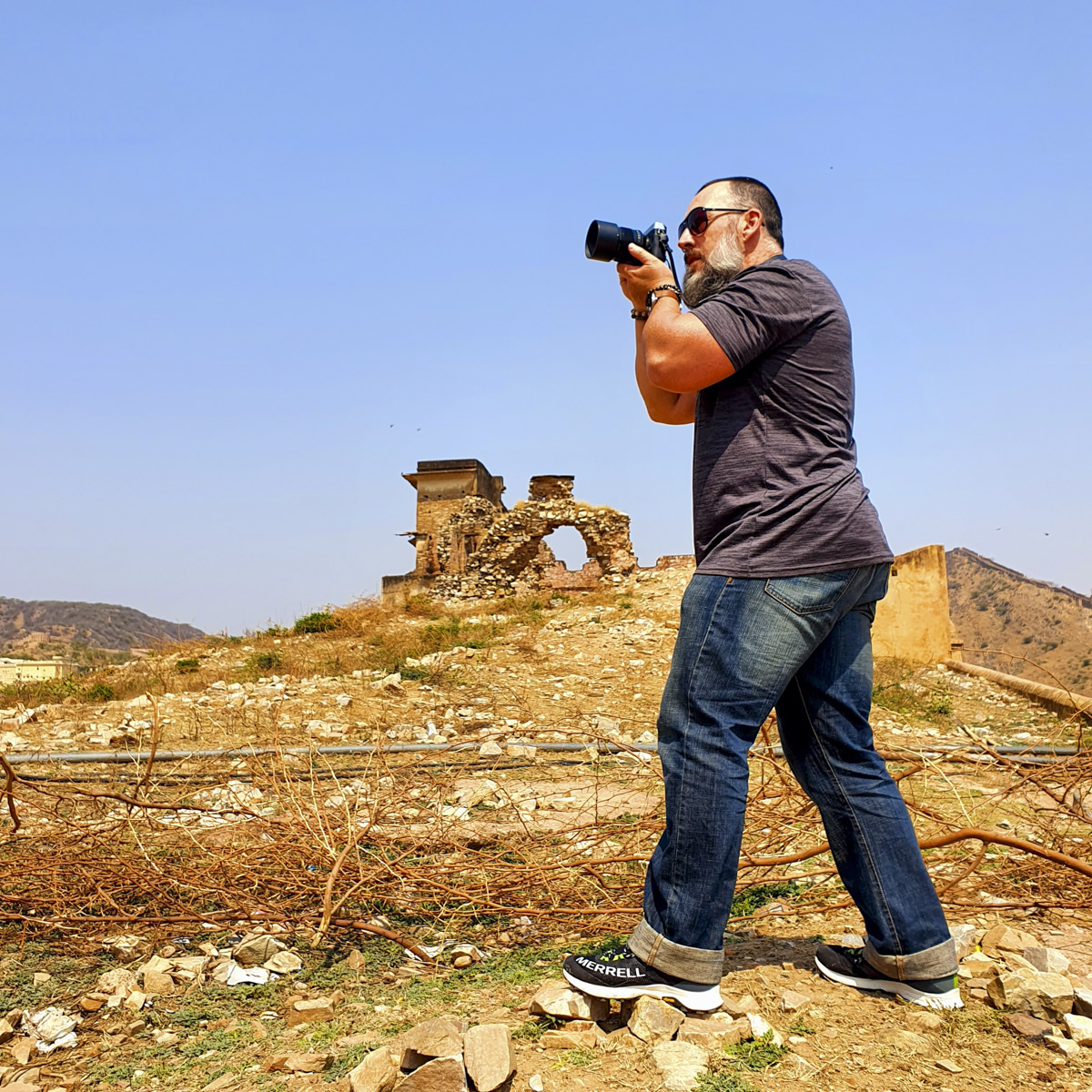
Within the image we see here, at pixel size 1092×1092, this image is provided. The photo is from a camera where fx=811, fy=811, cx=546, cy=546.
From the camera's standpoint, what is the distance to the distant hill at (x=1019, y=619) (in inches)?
601

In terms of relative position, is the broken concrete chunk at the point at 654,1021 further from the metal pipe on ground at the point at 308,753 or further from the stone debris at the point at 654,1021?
the metal pipe on ground at the point at 308,753

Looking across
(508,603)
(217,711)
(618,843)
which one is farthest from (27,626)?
(618,843)

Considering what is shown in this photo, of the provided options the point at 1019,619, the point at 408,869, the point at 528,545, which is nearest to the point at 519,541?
the point at 528,545

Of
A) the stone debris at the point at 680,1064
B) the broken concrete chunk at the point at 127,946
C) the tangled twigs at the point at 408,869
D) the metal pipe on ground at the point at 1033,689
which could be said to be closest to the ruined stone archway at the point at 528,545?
the metal pipe on ground at the point at 1033,689

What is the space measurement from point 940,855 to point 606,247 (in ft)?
7.02

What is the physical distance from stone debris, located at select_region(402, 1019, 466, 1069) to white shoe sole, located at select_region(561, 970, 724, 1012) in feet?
0.84

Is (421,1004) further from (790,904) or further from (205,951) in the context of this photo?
(790,904)

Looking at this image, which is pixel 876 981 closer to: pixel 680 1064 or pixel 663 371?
pixel 680 1064

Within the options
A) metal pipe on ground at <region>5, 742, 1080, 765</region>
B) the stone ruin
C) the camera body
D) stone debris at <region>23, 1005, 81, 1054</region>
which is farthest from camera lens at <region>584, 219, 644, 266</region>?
the stone ruin

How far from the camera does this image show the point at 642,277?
1751 mm

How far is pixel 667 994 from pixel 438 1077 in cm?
45

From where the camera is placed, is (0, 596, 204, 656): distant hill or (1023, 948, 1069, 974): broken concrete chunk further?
(0, 596, 204, 656): distant hill

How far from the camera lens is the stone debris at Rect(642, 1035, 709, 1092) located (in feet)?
4.07

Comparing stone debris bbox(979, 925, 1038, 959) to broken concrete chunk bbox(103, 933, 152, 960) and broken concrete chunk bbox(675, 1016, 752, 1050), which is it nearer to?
broken concrete chunk bbox(675, 1016, 752, 1050)
